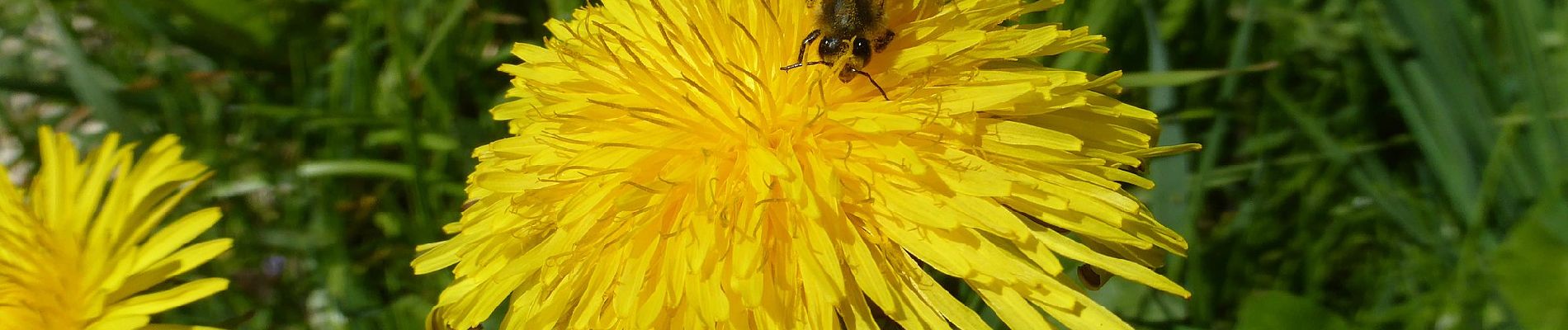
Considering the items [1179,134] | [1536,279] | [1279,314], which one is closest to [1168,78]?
[1179,134]

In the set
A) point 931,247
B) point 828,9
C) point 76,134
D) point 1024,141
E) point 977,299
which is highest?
point 76,134

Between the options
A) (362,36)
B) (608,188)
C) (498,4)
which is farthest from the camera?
(498,4)

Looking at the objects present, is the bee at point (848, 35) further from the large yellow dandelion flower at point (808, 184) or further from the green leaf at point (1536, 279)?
the green leaf at point (1536, 279)

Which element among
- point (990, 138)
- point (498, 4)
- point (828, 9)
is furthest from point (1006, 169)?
point (498, 4)

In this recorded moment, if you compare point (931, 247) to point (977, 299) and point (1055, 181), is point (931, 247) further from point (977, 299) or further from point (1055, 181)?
point (977, 299)

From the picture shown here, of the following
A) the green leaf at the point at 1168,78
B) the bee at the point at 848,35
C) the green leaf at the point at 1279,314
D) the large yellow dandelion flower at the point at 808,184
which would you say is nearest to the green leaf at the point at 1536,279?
the green leaf at the point at 1279,314

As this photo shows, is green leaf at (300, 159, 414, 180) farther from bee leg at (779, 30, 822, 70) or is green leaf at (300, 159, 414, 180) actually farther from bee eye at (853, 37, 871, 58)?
bee eye at (853, 37, 871, 58)
